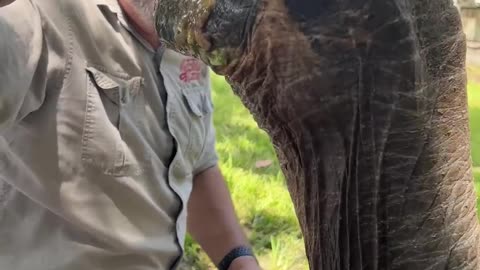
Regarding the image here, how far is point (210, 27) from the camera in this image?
678 mm

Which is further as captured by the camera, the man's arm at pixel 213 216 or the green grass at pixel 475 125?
the green grass at pixel 475 125

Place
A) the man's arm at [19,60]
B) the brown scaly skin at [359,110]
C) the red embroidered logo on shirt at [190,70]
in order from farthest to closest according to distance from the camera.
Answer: the red embroidered logo on shirt at [190,70], the man's arm at [19,60], the brown scaly skin at [359,110]

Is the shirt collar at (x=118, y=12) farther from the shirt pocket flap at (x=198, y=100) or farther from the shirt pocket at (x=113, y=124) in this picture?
the shirt pocket flap at (x=198, y=100)

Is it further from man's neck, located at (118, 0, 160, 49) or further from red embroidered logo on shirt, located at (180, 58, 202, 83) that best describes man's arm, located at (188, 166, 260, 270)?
man's neck, located at (118, 0, 160, 49)

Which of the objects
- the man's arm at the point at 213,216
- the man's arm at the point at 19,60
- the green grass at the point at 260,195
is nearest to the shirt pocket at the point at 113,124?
the man's arm at the point at 19,60

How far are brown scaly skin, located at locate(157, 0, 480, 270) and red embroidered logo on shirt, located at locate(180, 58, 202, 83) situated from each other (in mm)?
1022

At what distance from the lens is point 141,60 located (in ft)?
5.38

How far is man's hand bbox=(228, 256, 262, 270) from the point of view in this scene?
188 centimetres

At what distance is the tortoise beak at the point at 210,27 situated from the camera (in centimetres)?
67

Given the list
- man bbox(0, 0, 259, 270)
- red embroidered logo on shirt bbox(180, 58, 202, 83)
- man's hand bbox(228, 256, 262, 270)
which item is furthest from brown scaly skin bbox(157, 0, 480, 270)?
man's hand bbox(228, 256, 262, 270)

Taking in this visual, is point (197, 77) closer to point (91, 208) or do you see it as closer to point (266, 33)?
point (91, 208)

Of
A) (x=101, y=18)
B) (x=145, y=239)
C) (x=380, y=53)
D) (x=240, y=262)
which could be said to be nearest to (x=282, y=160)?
(x=380, y=53)

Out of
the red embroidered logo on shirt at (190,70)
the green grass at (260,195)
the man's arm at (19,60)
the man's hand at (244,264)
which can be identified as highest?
the man's arm at (19,60)

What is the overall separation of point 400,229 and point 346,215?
46 millimetres
